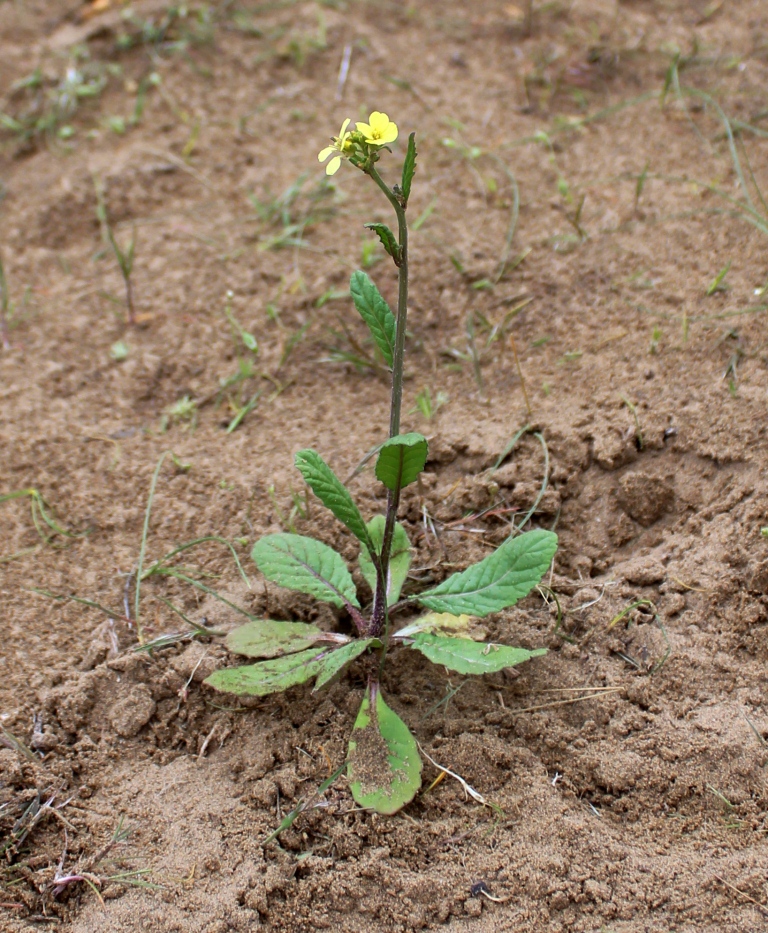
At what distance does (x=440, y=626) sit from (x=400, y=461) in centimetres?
50

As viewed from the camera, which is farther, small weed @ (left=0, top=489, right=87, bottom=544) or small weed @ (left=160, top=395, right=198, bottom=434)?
small weed @ (left=160, top=395, right=198, bottom=434)

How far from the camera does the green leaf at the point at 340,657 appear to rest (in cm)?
177

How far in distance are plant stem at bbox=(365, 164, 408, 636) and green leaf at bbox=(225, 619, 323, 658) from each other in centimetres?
16

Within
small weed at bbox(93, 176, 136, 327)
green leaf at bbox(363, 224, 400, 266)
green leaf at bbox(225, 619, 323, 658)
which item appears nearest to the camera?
green leaf at bbox(363, 224, 400, 266)

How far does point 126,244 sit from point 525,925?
2.60 m

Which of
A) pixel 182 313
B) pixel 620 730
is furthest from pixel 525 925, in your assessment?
pixel 182 313

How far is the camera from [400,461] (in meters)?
1.62

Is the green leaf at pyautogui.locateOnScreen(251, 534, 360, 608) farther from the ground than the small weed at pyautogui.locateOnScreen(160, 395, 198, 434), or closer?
closer

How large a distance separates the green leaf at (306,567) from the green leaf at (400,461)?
393mm

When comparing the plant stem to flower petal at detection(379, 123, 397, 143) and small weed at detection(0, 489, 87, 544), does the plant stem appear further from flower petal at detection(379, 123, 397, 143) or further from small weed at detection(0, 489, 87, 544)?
small weed at detection(0, 489, 87, 544)

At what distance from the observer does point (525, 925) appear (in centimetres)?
152

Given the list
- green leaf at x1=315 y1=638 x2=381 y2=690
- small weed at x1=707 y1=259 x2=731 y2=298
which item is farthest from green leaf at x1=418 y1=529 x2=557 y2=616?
small weed at x1=707 y1=259 x2=731 y2=298

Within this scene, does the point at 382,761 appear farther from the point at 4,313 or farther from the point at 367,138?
the point at 4,313

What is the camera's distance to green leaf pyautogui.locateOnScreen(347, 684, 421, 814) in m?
1.66
